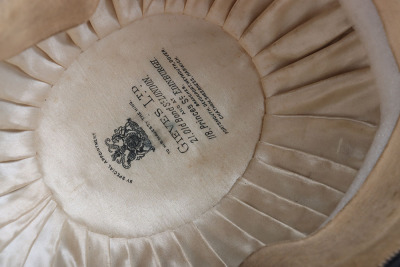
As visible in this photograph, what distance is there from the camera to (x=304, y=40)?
59 centimetres

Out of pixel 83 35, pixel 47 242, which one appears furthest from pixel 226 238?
pixel 83 35

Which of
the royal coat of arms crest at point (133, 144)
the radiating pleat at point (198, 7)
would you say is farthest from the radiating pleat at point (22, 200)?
the radiating pleat at point (198, 7)

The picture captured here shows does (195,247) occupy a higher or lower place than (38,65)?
lower

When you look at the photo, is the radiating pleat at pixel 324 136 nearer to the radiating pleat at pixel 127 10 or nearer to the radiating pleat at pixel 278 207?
the radiating pleat at pixel 278 207

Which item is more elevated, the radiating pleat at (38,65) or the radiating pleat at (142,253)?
the radiating pleat at (38,65)

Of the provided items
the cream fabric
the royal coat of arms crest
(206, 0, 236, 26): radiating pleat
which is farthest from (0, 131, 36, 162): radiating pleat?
(206, 0, 236, 26): radiating pleat

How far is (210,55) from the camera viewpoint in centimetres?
65

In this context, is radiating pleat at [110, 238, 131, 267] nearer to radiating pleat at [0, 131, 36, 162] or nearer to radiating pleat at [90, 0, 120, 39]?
radiating pleat at [0, 131, 36, 162]

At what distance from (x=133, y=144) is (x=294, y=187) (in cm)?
25

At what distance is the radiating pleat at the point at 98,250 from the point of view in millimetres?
627

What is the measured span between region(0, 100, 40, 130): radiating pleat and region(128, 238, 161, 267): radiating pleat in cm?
23

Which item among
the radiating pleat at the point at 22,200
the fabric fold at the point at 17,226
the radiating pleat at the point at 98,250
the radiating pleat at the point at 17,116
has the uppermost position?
the radiating pleat at the point at 17,116

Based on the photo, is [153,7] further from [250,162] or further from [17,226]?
[17,226]

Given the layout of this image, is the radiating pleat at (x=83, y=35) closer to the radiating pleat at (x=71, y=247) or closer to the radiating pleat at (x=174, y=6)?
the radiating pleat at (x=174, y=6)
